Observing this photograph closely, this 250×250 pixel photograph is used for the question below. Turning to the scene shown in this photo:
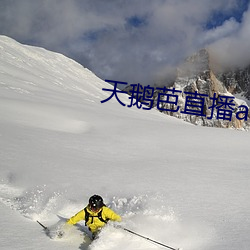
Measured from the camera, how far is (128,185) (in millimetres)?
7605

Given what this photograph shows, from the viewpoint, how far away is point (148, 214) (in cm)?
602

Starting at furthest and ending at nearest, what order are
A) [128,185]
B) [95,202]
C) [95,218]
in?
[128,185] < [95,218] < [95,202]

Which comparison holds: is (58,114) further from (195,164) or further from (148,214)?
(148,214)

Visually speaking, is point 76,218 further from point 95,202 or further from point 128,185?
point 128,185

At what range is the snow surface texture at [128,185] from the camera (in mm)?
5230

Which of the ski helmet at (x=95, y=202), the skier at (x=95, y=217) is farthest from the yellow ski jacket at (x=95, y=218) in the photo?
the ski helmet at (x=95, y=202)

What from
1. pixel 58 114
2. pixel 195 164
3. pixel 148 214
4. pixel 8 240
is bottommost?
pixel 8 240

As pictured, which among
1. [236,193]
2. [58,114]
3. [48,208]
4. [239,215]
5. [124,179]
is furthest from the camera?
[58,114]

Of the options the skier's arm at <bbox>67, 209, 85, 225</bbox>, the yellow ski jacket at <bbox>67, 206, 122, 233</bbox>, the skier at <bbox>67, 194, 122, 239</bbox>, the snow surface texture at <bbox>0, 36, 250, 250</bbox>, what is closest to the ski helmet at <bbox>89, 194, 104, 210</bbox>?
the skier at <bbox>67, 194, 122, 239</bbox>

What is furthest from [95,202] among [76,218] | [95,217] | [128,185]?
[128,185]

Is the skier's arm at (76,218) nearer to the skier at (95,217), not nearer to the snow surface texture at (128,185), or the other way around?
the skier at (95,217)

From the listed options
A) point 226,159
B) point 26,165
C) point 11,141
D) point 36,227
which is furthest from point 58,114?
point 36,227

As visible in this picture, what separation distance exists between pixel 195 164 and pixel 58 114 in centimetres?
1062

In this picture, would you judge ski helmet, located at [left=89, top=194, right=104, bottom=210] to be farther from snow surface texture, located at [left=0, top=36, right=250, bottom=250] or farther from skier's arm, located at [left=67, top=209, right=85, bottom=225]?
snow surface texture, located at [left=0, top=36, right=250, bottom=250]
